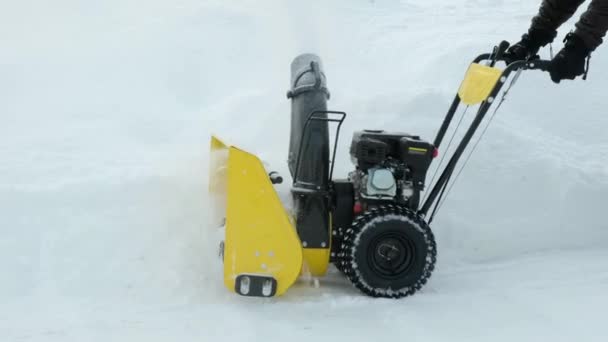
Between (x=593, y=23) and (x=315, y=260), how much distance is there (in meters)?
1.97

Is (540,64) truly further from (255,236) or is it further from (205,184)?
(205,184)

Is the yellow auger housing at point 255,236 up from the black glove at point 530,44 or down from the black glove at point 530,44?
down

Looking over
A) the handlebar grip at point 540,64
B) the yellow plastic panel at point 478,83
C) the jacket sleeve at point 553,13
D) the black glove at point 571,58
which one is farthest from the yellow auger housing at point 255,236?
the jacket sleeve at point 553,13

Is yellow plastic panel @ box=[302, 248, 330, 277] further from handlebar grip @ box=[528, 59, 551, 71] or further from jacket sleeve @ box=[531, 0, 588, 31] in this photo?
jacket sleeve @ box=[531, 0, 588, 31]

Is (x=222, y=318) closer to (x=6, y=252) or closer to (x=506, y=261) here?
(x=6, y=252)

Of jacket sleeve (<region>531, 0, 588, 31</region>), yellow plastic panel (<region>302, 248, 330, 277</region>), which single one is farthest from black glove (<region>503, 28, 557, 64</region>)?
yellow plastic panel (<region>302, 248, 330, 277</region>)

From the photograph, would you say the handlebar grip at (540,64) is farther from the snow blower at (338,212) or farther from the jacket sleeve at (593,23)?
the jacket sleeve at (593,23)

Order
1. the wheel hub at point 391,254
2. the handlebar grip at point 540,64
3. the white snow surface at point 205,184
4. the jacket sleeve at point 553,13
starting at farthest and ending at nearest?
1. the jacket sleeve at point 553,13
2. the wheel hub at point 391,254
3. the handlebar grip at point 540,64
4. the white snow surface at point 205,184

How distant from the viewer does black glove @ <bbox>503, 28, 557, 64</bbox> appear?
3906 mm

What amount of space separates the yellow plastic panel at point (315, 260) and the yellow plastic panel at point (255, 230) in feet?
0.62

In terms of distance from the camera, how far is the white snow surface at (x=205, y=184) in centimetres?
303

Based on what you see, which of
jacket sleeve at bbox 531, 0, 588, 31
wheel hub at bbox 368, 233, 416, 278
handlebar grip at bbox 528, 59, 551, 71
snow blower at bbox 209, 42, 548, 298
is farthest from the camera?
jacket sleeve at bbox 531, 0, 588, 31

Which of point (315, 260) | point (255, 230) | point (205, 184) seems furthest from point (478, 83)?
point (205, 184)

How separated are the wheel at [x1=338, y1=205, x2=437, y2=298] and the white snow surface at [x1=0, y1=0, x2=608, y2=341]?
105mm
